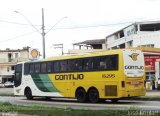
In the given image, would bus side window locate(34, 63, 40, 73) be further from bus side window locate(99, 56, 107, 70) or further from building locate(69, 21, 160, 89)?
building locate(69, 21, 160, 89)

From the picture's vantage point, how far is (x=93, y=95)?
2753 cm

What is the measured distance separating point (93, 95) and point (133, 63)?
332cm

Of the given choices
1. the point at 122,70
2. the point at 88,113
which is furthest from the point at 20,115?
the point at 122,70

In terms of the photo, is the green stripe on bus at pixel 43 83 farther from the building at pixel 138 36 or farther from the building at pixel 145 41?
the building at pixel 138 36

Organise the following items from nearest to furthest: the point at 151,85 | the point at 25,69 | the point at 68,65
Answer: the point at 68,65 → the point at 25,69 → the point at 151,85

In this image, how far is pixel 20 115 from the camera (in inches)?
695

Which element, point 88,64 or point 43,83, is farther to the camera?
point 43,83

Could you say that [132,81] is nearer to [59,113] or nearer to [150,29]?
[59,113]

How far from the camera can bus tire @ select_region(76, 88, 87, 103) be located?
28.1 metres

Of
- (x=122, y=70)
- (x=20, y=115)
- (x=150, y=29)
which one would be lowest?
(x=20, y=115)

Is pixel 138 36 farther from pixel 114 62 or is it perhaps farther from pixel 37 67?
pixel 114 62

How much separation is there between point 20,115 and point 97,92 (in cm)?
1011

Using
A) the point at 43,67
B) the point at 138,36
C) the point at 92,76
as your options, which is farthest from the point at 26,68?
the point at 138,36

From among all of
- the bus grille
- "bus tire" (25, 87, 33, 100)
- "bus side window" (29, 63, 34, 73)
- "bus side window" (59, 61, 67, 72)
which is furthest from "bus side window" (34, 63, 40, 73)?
the bus grille
